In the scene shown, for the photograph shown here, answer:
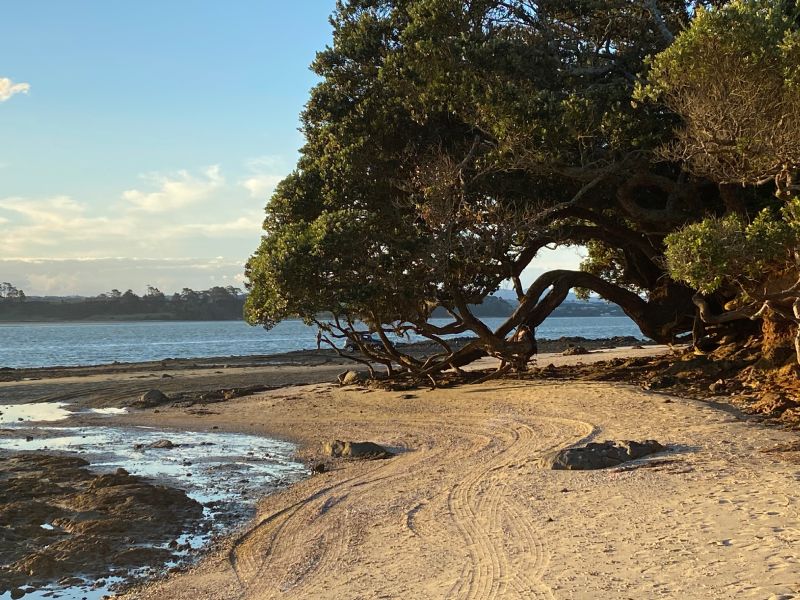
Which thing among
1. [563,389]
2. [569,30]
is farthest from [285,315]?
[569,30]

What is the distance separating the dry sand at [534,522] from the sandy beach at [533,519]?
1.0 inches

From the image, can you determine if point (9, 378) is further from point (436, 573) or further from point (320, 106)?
point (436, 573)

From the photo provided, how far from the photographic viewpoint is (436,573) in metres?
6.86

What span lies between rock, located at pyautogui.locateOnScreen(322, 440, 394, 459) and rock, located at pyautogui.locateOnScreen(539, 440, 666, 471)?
9.93 ft

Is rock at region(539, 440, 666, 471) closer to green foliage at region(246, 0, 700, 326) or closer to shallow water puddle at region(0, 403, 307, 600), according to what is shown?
shallow water puddle at region(0, 403, 307, 600)

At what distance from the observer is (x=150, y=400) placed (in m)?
21.9

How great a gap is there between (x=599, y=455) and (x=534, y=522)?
265 centimetres

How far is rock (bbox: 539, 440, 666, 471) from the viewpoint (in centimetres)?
1030

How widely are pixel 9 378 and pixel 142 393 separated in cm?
911

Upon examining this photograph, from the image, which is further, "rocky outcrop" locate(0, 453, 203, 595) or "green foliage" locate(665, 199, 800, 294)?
"green foliage" locate(665, 199, 800, 294)

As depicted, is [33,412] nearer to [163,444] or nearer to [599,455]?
[163,444]

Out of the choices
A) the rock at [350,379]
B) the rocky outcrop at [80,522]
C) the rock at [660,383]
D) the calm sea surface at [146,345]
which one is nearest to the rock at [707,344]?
the rock at [660,383]

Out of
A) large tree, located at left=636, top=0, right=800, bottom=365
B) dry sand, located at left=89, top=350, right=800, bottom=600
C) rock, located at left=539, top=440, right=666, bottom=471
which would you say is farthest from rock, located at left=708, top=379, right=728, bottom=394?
rock, located at left=539, top=440, right=666, bottom=471

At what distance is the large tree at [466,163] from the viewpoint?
14.2 meters
